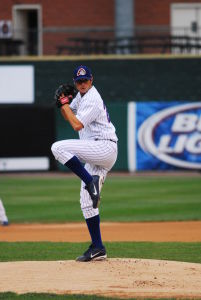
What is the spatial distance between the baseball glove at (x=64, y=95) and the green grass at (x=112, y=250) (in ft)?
7.48

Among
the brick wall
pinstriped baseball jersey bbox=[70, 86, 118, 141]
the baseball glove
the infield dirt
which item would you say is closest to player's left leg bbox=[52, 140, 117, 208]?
pinstriped baseball jersey bbox=[70, 86, 118, 141]

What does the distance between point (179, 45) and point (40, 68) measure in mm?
4466

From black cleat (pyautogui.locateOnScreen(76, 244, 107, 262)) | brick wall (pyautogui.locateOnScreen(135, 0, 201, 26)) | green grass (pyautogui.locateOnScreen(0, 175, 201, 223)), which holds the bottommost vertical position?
green grass (pyautogui.locateOnScreen(0, 175, 201, 223))

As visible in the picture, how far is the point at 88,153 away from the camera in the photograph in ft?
29.7

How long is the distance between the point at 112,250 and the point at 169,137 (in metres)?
15.1

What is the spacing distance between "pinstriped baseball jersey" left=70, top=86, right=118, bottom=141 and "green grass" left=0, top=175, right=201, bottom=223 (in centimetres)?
676

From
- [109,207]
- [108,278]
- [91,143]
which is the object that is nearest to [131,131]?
[109,207]

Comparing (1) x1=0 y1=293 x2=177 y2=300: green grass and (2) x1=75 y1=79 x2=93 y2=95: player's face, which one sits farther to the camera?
(2) x1=75 y1=79 x2=93 y2=95: player's face

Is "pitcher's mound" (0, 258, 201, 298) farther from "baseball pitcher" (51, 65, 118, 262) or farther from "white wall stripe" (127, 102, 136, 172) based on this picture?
"white wall stripe" (127, 102, 136, 172)

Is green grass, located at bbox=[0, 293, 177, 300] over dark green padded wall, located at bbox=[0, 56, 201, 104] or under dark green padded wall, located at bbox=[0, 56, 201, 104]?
over

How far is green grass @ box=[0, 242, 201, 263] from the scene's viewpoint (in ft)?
34.8

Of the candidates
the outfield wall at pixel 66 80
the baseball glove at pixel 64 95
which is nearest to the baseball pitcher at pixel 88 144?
the baseball glove at pixel 64 95

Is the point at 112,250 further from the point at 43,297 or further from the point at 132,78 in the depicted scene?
the point at 132,78

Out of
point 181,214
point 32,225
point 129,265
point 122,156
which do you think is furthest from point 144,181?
point 129,265
